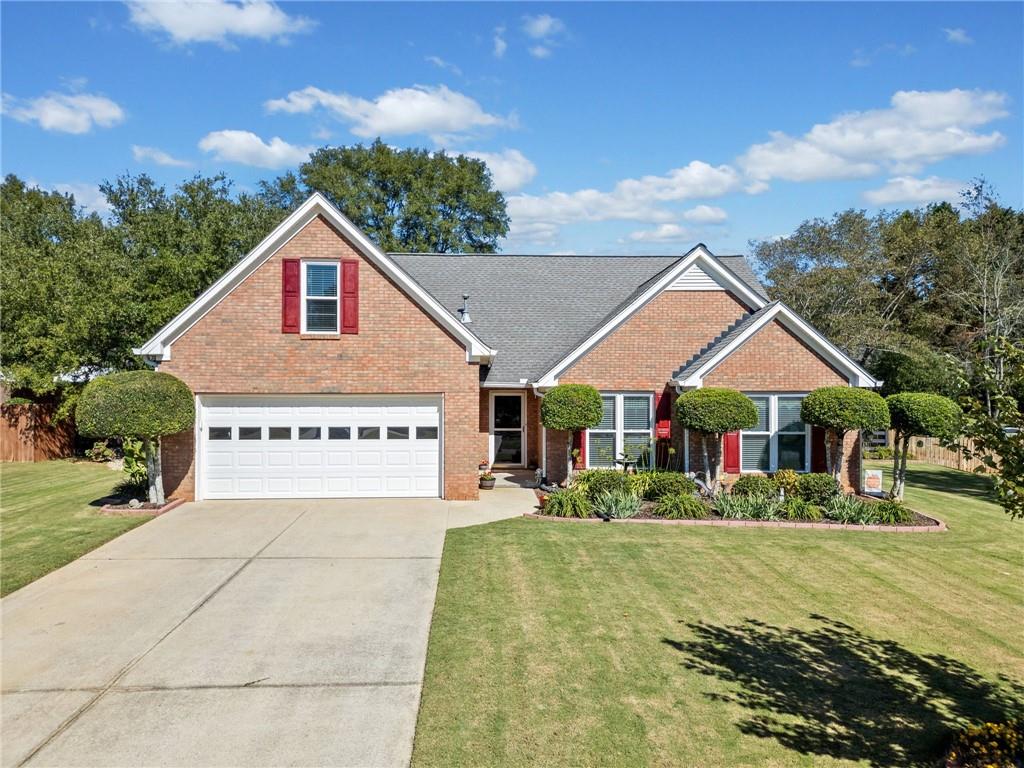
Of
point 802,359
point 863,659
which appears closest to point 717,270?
point 802,359

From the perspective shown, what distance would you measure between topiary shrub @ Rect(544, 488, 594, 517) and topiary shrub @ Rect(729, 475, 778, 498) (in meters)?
3.50

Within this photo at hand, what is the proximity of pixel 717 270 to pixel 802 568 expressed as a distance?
30.7 ft

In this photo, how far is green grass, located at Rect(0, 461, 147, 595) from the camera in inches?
404

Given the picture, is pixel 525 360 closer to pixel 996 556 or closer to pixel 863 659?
pixel 996 556

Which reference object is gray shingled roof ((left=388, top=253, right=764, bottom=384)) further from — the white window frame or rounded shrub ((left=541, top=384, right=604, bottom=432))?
the white window frame

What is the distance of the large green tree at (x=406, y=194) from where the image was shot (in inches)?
1752

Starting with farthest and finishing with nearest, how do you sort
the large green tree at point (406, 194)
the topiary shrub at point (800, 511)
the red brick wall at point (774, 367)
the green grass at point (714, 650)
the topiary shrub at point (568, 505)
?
1. the large green tree at point (406, 194)
2. the red brick wall at point (774, 367)
3. the topiary shrub at point (568, 505)
4. the topiary shrub at point (800, 511)
5. the green grass at point (714, 650)

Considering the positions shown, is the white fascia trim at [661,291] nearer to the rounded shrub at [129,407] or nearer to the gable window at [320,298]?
the gable window at [320,298]

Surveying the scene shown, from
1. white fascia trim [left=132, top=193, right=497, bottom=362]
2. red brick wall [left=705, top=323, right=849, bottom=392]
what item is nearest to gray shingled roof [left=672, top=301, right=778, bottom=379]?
red brick wall [left=705, top=323, right=849, bottom=392]

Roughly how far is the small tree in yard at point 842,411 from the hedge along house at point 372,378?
116 centimetres

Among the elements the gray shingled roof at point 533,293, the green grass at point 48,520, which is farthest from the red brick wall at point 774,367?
the green grass at point 48,520

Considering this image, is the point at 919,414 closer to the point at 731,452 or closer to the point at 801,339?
the point at 801,339

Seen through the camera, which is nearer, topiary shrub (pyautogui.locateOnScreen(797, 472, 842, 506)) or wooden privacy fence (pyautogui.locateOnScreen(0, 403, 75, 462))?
topiary shrub (pyautogui.locateOnScreen(797, 472, 842, 506))

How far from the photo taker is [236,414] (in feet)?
49.3
